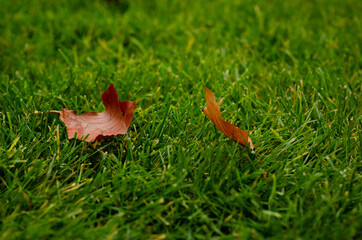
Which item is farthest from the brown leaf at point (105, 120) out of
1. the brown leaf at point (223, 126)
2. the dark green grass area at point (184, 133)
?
the brown leaf at point (223, 126)

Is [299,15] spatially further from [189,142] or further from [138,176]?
[138,176]

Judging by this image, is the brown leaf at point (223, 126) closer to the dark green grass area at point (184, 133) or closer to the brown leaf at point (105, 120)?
the dark green grass area at point (184, 133)

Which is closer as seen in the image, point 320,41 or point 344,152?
point 344,152

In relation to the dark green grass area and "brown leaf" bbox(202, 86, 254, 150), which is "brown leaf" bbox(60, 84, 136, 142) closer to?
the dark green grass area

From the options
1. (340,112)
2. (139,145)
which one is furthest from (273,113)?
(139,145)

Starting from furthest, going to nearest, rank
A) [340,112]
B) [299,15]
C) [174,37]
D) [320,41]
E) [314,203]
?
[299,15], [174,37], [320,41], [340,112], [314,203]

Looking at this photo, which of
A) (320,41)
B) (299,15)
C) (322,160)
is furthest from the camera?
(299,15)
